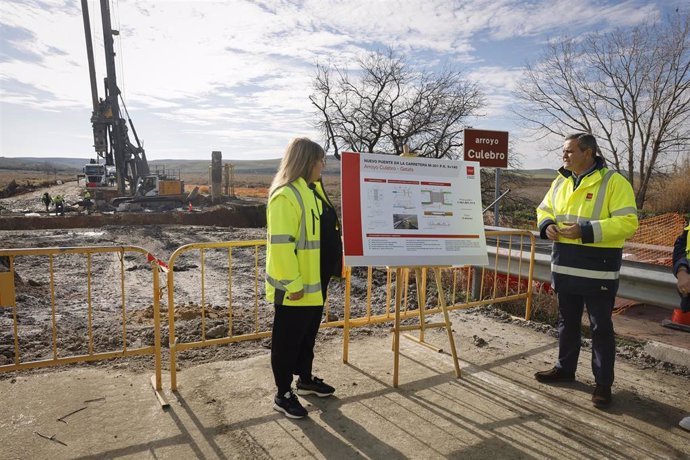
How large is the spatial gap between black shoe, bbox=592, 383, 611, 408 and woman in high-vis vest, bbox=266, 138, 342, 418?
2.33 m

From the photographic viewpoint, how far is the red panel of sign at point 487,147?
7.62 meters

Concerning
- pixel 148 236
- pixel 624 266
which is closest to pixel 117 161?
pixel 148 236

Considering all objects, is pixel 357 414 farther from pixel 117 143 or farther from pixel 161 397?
pixel 117 143

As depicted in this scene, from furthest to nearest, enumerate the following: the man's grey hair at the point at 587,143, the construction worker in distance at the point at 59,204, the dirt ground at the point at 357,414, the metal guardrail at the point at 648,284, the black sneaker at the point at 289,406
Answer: the construction worker in distance at the point at 59,204, the metal guardrail at the point at 648,284, the man's grey hair at the point at 587,143, the black sneaker at the point at 289,406, the dirt ground at the point at 357,414

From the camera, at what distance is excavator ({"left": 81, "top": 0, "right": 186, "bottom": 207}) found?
2503 cm

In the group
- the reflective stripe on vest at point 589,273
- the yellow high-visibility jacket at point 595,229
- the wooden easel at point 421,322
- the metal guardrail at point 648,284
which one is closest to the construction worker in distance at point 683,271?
the yellow high-visibility jacket at point 595,229

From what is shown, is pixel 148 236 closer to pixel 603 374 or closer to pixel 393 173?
pixel 393 173

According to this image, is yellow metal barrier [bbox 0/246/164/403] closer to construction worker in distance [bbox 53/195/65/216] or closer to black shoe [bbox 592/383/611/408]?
black shoe [bbox 592/383/611/408]

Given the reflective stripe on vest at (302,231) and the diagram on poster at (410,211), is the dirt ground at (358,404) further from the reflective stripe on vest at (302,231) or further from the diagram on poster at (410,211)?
the reflective stripe on vest at (302,231)

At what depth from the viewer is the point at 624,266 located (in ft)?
17.0

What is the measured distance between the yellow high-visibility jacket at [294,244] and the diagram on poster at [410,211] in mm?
365

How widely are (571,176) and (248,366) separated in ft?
11.1

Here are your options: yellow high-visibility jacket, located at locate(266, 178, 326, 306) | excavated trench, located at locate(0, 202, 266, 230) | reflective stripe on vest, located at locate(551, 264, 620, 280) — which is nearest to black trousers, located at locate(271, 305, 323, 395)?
yellow high-visibility jacket, located at locate(266, 178, 326, 306)

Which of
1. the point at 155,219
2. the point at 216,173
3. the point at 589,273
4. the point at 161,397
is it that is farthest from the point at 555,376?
the point at 216,173
